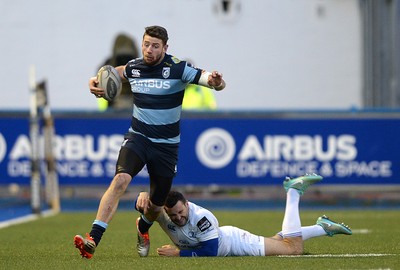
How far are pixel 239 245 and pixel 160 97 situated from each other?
151 cm

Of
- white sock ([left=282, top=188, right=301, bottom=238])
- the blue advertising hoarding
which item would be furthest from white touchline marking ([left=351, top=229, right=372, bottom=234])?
the blue advertising hoarding

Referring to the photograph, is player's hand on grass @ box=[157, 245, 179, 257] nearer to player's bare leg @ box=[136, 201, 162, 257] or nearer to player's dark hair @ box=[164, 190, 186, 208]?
player's bare leg @ box=[136, 201, 162, 257]

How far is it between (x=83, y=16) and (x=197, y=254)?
13.9 meters

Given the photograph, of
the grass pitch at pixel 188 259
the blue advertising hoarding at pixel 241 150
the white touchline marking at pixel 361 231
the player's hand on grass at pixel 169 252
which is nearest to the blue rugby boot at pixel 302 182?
the grass pitch at pixel 188 259

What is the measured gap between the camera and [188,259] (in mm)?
11070

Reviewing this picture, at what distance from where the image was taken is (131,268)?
1022 cm

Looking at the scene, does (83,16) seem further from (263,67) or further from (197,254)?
(197,254)

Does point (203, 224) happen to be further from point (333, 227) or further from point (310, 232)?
point (333, 227)

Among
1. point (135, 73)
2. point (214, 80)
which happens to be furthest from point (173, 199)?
point (135, 73)

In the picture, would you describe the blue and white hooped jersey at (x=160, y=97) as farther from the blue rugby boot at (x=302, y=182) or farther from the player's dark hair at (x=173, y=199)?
the blue rugby boot at (x=302, y=182)

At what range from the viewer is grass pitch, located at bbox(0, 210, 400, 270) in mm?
10508

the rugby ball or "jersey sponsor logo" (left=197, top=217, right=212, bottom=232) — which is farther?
the rugby ball

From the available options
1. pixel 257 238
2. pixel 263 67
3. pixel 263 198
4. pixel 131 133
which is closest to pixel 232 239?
pixel 257 238

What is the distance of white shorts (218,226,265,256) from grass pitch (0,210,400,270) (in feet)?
1.01
